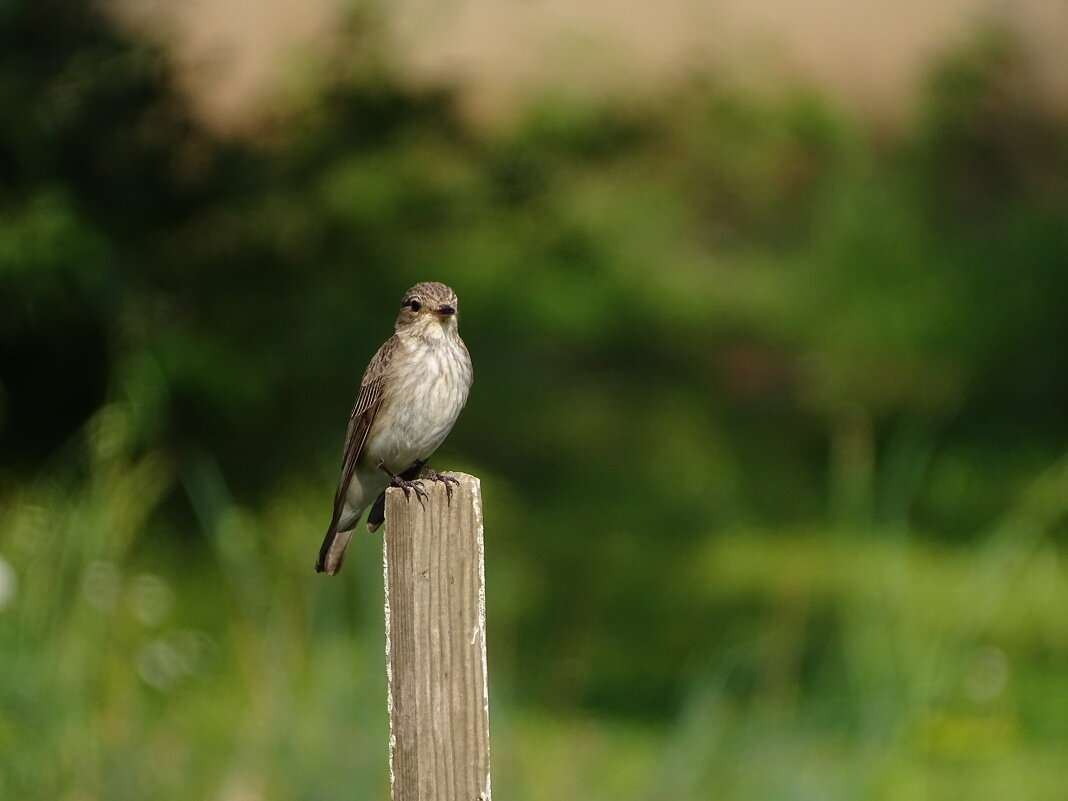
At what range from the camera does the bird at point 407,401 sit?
3.70 metres

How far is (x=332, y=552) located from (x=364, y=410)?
0.39 metres

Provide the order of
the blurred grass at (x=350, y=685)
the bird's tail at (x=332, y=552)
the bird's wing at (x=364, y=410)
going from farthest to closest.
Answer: the blurred grass at (x=350, y=685)
the bird's wing at (x=364, y=410)
the bird's tail at (x=332, y=552)

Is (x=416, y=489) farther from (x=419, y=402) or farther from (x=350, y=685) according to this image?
(x=350, y=685)

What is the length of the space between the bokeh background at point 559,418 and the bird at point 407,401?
29cm

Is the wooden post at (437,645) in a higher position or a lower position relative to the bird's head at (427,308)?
lower

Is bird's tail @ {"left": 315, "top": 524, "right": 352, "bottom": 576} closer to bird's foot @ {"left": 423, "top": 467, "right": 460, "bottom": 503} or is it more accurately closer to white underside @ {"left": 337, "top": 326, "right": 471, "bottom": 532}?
white underside @ {"left": 337, "top": 326, "right": 471, "bottom": 532}

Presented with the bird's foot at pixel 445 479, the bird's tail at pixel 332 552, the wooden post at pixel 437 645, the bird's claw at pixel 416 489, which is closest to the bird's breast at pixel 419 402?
the bird's tail at pixel 332 552

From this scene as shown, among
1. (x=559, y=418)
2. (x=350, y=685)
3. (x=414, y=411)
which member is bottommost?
(x=350, y=685)

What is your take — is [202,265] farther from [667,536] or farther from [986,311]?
[986,311]

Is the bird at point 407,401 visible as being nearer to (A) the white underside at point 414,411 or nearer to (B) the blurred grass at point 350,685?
(A) the white underside at point 414,411

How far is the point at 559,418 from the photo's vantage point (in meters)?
12.1

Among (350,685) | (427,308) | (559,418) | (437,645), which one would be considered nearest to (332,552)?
(427,308)

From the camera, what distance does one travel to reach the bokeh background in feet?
15.6

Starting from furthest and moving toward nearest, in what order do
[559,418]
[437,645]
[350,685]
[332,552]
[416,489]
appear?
[559,418]
[350,685]
[332,552]
[416,489]
[437,645]
